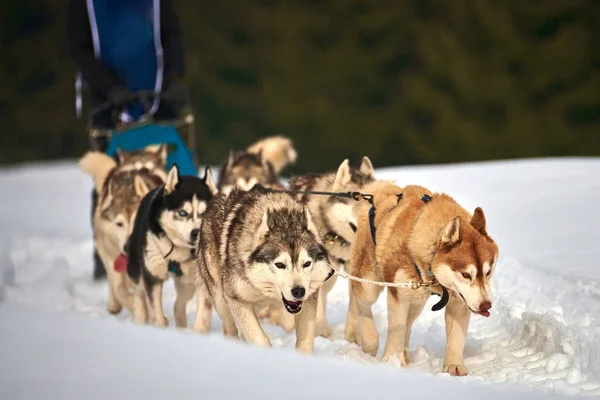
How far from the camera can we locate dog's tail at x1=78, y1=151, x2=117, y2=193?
23.1 ft

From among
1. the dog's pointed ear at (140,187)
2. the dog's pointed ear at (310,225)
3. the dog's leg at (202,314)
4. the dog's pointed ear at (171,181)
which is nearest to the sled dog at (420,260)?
the dog's pointed ear at (310,225)


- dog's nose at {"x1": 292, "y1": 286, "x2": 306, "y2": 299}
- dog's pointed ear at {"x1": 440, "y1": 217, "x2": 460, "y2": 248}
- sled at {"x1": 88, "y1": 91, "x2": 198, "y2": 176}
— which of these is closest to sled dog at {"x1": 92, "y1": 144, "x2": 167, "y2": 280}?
sled at {"x1": 88, "y1": 91, "x2": 198, "y2": 176}

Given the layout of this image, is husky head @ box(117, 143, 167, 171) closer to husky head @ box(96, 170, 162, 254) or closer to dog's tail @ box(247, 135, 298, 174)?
husky head @ box(96, 170, 162, 254)

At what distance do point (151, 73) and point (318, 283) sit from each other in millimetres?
3443

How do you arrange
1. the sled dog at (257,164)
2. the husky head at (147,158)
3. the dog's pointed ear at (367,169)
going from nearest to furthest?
1. the dog's pointed ear at (367,169)
2. the husky head at (147,158)
3. the sled dog at (257,164)

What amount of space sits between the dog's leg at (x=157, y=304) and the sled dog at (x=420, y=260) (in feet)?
3.88

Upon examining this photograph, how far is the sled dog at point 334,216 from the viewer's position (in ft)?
20.0

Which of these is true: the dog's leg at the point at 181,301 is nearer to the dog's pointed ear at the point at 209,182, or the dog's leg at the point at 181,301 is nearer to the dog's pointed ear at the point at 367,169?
the dog's pointed ear at the point at 209,182

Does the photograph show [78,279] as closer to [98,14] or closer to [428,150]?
[98,14]

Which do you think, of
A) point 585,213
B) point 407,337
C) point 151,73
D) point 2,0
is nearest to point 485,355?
point 407,337

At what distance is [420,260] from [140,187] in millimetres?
2425

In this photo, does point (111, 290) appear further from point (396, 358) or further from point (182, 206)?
point (396, 358)

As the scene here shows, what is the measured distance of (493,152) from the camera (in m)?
19.0

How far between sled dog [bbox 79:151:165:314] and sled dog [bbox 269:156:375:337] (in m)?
1.00
